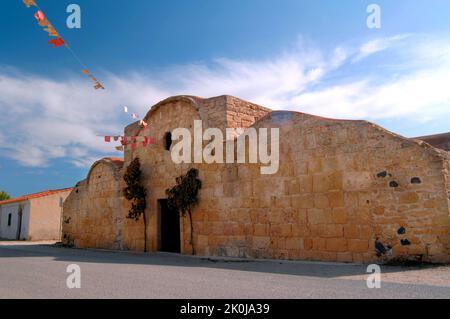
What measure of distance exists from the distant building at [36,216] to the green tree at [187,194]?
596 inches

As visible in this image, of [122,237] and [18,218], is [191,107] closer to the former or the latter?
[122,237]

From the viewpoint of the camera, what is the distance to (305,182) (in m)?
8.83

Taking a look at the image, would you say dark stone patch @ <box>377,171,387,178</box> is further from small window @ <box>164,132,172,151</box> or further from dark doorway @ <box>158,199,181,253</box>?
small window @ <box>164,132,172,151</box>

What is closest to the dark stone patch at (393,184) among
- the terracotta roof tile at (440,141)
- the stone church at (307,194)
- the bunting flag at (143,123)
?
the stone church at (307,194)

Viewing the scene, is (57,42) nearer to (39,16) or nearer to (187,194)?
(39,16)

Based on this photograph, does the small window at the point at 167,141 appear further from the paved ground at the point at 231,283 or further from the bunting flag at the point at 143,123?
the paved ground at the point at 231,283

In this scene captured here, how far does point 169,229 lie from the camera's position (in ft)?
40.6

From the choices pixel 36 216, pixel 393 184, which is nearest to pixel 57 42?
pixel 393 184

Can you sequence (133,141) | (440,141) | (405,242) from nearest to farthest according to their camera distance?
(405,242) → (440,141) → (133,141)

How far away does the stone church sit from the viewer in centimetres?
730

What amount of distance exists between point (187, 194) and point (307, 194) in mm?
3890

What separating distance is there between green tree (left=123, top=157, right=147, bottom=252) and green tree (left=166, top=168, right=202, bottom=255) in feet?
6.24
